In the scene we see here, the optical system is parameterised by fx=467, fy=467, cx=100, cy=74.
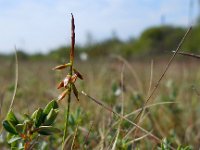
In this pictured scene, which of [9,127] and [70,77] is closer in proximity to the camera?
[70,77]

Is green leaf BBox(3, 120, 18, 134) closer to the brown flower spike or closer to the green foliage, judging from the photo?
the green foliage

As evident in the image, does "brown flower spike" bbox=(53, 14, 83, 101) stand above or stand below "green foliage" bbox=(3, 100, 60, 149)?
above

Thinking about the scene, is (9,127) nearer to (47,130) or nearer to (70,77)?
(47,130)

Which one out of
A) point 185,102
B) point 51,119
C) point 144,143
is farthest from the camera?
point 185,102

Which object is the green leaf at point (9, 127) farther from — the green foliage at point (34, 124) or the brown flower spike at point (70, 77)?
the brown flower spike at point (70, 77)

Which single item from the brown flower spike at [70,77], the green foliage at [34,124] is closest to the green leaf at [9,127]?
the green foliage at [34,124]

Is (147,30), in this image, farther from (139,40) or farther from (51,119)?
(51,119)

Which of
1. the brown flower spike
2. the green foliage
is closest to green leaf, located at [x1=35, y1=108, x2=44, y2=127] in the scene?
the green foliage

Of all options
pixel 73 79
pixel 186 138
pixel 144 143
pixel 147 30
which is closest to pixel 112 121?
pixel 144 143

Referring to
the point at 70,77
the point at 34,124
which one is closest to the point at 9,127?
the point at 34,124

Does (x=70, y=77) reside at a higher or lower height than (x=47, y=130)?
higher

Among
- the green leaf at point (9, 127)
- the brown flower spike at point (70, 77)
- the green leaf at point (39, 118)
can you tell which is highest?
the brown flower spike at point (70, 77)
